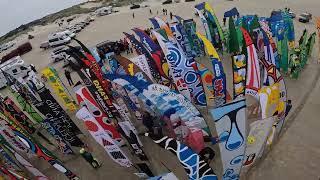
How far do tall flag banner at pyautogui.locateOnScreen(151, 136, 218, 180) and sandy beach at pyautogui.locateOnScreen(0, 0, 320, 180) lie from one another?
1.73 metres

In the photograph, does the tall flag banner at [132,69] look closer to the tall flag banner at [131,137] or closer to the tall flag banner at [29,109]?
the tall flag banner at [131,137]

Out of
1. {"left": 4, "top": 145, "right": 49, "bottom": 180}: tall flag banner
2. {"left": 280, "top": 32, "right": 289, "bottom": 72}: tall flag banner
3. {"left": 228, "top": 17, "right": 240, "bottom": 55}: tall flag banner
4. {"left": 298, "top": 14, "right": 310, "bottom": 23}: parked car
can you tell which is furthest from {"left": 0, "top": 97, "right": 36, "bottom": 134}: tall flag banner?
{"left": 298, "top": 14, "right": 310, "bottom": 23}: parked car

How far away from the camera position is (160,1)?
52531 millimetres

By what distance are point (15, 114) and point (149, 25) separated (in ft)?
78.1

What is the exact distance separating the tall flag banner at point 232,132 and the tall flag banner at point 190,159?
101 centimetres

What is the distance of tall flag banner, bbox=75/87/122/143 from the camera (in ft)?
53.1

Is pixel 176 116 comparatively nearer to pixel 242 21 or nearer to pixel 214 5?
pixel 242 21

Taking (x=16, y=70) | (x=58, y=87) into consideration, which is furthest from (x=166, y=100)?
(x=16, y=70)

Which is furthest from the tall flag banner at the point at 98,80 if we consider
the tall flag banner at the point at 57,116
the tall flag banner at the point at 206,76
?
the tall flag banner at the point at 206,76

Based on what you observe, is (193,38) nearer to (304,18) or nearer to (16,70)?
(304,18)

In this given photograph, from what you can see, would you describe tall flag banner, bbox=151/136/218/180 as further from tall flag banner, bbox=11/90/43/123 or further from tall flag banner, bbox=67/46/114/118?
tall flag banner, bbox=11/90/43/123

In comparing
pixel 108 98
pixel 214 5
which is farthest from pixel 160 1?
pixel 108 98

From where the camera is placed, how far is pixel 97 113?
1644cm

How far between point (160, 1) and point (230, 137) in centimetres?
4365
